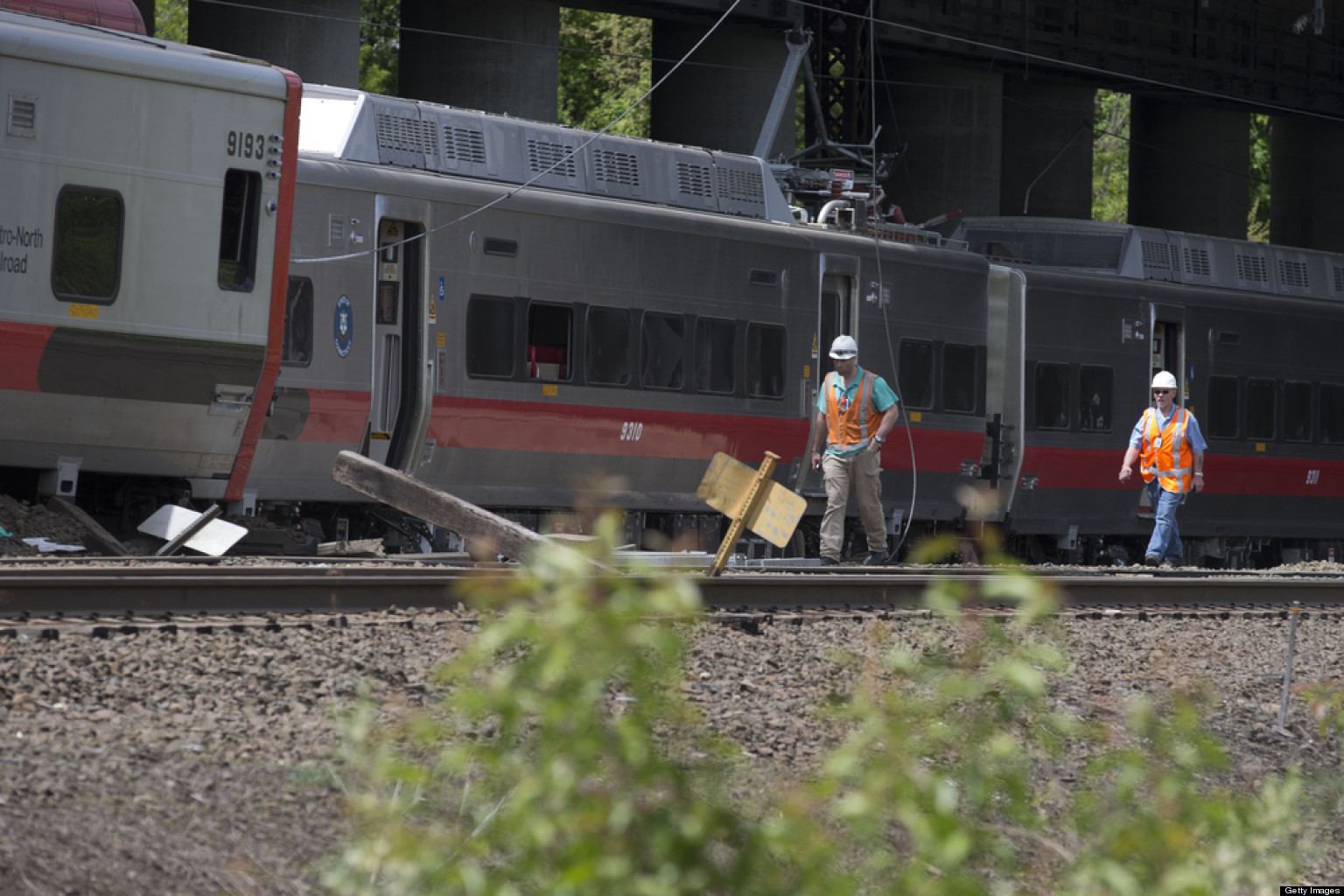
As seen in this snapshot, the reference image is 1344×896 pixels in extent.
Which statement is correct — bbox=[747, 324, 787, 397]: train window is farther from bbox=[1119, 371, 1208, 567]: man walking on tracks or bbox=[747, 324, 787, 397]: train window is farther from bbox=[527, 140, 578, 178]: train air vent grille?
bbox=[1119, 371, 1208, 567]: man walking on tracks

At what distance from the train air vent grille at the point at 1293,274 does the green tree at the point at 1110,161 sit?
110 ft

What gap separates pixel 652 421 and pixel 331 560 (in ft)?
14.5

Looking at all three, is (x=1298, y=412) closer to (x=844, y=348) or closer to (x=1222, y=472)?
(x=1222, y=472)

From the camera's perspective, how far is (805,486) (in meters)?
16.8

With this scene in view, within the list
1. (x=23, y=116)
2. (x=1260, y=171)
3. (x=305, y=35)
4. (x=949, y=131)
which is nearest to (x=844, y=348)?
(x=23, y=116)

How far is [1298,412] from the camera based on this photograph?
2184 centimetres

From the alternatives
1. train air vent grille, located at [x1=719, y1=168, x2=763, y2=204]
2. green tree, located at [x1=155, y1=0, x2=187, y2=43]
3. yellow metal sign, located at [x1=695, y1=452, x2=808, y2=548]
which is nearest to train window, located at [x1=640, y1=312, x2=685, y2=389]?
train air vent grille, located at [x1=719, y1=168, x2=763, y2=204]

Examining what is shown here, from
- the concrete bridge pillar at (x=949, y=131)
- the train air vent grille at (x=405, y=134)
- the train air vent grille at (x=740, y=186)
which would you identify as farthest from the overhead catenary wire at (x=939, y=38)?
the train air vent grille at (x=405, y=134)

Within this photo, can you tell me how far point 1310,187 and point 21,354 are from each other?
1356 inches

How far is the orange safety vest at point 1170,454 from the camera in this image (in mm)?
15453

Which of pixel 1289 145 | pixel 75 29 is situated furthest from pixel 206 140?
pixel 1289 145

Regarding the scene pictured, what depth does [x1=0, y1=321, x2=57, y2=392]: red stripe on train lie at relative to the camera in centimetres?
1100

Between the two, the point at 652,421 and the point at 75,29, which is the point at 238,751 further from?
the point at 652,421

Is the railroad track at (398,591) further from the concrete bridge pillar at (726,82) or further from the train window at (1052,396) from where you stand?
the concrete bridge pillar at (726,82)
